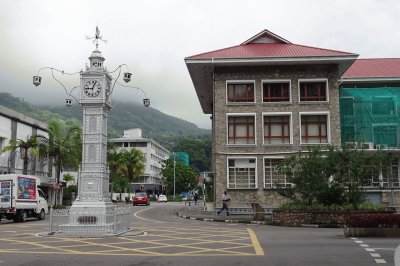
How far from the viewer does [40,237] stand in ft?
57.0

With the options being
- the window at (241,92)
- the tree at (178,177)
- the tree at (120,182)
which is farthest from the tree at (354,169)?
the tree at (178,177)

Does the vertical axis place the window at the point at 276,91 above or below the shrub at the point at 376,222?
above

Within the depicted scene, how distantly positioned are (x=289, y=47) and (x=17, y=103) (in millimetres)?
167014

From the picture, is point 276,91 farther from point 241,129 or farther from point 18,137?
point 18,137

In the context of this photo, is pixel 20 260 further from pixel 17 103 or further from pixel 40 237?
pixel 17 103

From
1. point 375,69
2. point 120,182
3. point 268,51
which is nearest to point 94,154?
point 268,51

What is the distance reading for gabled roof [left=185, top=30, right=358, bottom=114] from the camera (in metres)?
34.0

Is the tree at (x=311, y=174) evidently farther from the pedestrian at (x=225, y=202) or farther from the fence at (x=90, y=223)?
the fence at (x=90, y=223)

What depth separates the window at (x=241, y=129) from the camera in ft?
115

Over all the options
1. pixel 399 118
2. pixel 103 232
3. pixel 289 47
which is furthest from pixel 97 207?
pixel 399 118

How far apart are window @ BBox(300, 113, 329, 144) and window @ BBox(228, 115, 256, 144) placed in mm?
3724

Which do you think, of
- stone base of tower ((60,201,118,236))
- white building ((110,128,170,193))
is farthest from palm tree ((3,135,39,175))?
white building ((110,128,170,193))

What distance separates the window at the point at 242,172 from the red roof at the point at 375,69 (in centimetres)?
1105

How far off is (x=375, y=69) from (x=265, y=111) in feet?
38.7
